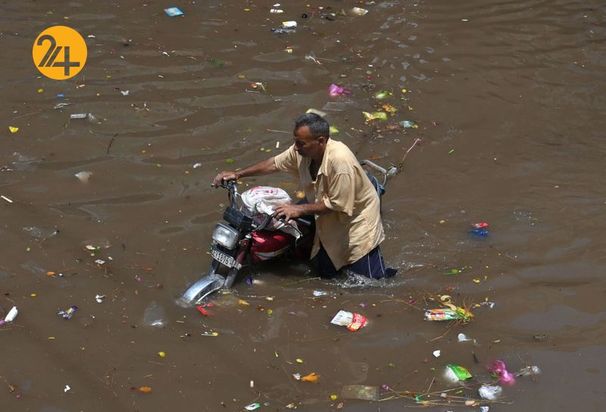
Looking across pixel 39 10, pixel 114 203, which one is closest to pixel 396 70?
pixel 114 203

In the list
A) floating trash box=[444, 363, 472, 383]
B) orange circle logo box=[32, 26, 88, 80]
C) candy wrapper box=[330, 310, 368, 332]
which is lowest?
candy wrapper box=[330, 310, 368, 332]

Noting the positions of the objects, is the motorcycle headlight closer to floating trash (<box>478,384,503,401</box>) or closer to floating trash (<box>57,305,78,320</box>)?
floating trash (<box>57,305,78,320</box>)

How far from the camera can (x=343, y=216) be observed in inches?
185

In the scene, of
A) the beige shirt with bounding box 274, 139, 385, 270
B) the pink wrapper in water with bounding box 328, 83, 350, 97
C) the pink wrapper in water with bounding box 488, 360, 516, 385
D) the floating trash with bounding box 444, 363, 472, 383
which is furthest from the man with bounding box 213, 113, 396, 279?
the pink wrapper in water with bounding box 328, 83, 350, 97

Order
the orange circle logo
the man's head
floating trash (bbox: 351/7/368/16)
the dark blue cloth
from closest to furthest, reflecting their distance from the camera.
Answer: the man's head
the dark blue cloth
the orange circle logo
floating trash (bbox: 351/7/368/16)

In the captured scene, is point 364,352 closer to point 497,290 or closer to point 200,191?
point 497,290

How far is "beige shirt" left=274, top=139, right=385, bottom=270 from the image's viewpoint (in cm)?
449

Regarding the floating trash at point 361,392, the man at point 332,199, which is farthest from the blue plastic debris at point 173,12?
the floating trash at point 361,392

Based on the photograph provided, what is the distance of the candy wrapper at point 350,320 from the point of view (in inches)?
180

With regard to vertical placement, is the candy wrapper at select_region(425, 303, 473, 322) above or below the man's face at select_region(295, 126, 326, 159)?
below

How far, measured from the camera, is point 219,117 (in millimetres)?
6984

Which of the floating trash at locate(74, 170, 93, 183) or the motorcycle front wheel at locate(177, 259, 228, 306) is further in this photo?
the floating trash at locate(74, 170, 93, 183)

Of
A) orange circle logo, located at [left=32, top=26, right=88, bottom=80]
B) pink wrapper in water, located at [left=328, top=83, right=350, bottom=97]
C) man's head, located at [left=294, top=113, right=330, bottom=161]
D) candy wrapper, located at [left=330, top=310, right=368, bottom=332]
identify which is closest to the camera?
man's head, located at [left=294, top=113, right=330, bottom=161]

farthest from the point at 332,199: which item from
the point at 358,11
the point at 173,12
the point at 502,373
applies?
the point at 358,11
